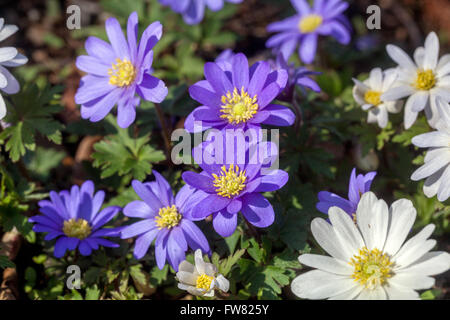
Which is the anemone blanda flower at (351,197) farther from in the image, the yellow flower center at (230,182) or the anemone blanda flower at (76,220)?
the anemone blanda flower at (76,220)

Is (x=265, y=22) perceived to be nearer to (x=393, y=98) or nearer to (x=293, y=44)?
(x=293, y=44)

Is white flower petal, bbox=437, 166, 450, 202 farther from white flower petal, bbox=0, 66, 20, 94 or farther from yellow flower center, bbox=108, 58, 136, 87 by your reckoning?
white flower petal, bbox=0, 66, 20, 94

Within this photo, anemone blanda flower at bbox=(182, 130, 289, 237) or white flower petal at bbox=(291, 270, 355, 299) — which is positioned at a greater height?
anemone blanda flower at bbox=(182, 130, 289, 237)

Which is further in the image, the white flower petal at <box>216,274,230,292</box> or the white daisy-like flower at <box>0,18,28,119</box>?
the white daisy-like flower at <box>0,18,28,119</box>

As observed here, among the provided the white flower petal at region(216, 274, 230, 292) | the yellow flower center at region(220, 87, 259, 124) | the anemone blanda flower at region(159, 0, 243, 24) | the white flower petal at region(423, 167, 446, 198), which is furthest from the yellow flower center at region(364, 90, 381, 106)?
the anemone blanda flower at region(159, 0, 243, 24)

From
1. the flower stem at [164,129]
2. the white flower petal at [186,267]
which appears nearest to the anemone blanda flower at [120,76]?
the flower stem at [164,129]
